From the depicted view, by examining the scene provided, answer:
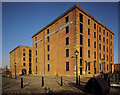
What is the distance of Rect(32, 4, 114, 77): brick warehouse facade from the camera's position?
67.8 feet

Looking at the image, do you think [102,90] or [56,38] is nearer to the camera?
[102,90]

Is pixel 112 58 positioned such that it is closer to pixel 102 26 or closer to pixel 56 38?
pixel 102 26

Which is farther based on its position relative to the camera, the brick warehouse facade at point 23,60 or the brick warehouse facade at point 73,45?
the brick warehouse facade at point 23,60

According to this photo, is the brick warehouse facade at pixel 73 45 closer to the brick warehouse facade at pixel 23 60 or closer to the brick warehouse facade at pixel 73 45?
A: the brick warehouse facade at pixel 73 45

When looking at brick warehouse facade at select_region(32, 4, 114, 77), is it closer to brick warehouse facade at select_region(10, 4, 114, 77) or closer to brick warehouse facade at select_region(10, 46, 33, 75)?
brick warehouse facade at select_region(10, 4, 114, 77)

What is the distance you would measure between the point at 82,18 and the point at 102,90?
19.8 meters

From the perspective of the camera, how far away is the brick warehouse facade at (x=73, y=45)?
2062 cm

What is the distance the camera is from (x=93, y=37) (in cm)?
2564

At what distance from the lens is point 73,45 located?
2047 centimetres

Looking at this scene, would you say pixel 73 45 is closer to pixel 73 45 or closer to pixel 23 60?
pixel 73 45

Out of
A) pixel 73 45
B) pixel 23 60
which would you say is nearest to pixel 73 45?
pixel 73 45

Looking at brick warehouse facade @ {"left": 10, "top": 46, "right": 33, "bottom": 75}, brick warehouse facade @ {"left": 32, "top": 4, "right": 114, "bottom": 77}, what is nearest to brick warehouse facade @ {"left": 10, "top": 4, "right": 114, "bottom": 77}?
brick warehouse facade @ {"left": 32, "top": 4, "right": 114, "bottom": 77}

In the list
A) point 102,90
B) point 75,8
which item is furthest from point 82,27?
point 102,90

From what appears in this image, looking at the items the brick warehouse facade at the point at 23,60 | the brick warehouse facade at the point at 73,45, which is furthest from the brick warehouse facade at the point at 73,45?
the brick warehouse facade at the point at 23,60
